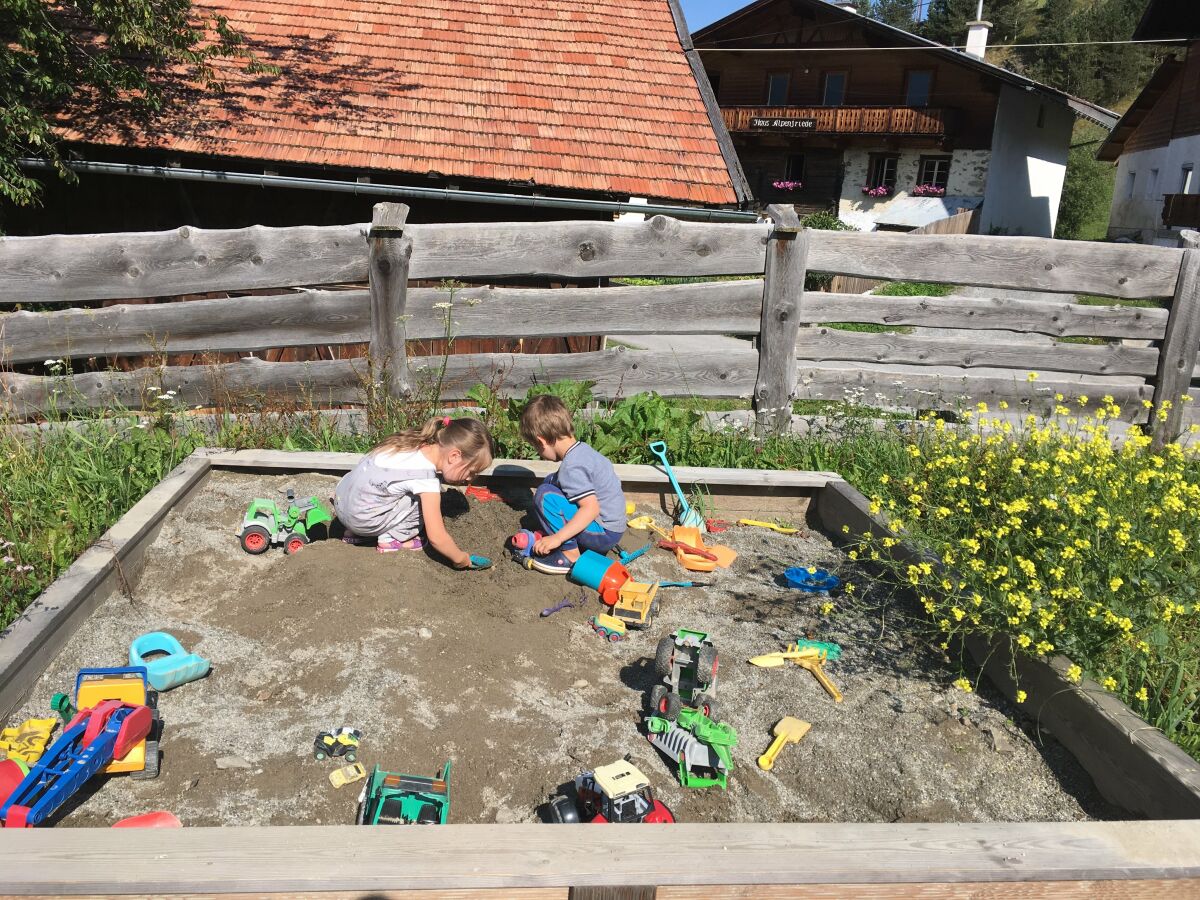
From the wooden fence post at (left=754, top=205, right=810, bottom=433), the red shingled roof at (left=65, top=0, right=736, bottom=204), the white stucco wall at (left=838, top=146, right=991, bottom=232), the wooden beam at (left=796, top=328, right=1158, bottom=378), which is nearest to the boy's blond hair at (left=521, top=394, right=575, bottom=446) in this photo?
the wooden fence post at (left=754, top=205, right=810, bottom=433)

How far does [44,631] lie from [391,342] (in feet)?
8.98

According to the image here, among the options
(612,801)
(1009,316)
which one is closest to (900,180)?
(1009,316)

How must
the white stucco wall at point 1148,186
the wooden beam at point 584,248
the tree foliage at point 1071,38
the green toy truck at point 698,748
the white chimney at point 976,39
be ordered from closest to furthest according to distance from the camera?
the green toy truck at point 698,748
the wooden beam at point 584,248
the white stucco wall at point 1148,186
the white chimney at point 976,39
the tree foliage at point 1071,38

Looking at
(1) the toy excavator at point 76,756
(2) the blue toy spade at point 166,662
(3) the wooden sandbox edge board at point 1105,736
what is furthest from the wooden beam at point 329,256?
(1) the toy excavator at point 76,756

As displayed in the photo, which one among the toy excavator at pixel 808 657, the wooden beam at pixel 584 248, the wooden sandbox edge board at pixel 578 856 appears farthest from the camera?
the wooden beam at pixel 584 248

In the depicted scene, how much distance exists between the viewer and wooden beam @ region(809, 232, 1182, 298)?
562 cm

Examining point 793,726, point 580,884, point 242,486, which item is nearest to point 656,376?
point 242,486

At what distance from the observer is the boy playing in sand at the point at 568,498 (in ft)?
12.3

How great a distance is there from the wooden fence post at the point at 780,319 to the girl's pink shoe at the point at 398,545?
8.21 feet

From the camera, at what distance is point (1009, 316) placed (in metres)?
5.87

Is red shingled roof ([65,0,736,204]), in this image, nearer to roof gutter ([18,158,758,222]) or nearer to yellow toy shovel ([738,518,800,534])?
roof gutter ([18,158,758,222])

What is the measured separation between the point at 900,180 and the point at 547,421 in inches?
1119

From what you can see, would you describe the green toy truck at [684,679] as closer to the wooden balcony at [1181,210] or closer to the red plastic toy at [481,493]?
the red plastic toy at [481,493]

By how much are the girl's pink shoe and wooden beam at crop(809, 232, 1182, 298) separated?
120 inches
